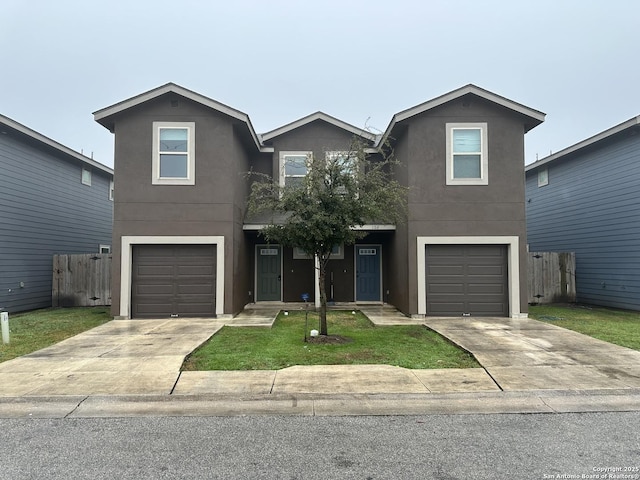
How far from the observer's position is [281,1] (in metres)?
23.4

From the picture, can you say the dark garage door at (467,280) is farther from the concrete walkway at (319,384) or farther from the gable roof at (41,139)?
the gable roof at (41,139)

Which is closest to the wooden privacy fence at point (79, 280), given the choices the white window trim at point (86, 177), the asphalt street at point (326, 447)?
the white window trim at point (86, 177)

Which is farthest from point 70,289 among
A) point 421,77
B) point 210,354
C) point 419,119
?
point 421,77

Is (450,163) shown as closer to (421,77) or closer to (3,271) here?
(3,271)

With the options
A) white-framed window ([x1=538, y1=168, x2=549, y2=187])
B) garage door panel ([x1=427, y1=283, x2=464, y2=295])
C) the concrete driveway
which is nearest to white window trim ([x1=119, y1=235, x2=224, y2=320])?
the concrete driveway

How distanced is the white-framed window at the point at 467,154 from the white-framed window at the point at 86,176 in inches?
544

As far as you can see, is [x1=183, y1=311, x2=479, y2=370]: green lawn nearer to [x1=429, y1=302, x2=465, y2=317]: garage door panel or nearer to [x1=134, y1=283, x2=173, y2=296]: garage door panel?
[x1=429, y1=302, x2=465, y2=317]: garage door panel

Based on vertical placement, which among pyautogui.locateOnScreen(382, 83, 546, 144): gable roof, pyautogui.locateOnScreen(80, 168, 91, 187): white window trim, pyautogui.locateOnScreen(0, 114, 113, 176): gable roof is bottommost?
pyautogui.locateOnScreen(80, 168, 91, 187): white window trim

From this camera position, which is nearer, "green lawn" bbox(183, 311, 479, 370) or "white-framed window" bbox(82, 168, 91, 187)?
"green lawn" bbox(183, 311, 479, 370)

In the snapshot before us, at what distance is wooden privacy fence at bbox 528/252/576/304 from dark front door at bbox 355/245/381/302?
552cm

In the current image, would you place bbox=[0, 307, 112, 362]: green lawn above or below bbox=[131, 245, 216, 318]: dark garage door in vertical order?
below

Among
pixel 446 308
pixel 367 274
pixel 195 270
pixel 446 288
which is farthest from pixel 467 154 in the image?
pixel 195 270

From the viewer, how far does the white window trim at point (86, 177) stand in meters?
16.2

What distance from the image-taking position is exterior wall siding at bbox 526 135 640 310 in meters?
12.8
